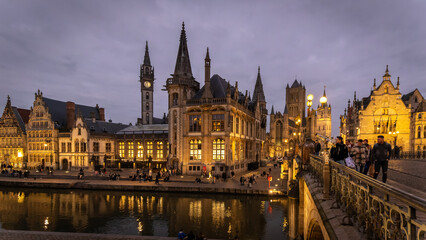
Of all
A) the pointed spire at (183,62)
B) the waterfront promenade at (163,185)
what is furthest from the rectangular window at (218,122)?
the pointed spire at (183,62)

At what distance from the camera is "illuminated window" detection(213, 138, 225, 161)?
128ft

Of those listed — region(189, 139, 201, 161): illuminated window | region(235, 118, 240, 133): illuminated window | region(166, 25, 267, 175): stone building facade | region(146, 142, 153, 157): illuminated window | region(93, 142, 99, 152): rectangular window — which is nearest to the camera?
region(166, 25, 267, 175): stone building facade

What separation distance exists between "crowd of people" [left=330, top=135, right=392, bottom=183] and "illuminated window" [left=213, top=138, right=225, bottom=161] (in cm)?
2931

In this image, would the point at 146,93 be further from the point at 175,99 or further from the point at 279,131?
the point at 279,131

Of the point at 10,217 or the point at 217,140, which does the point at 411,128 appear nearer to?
the point at 217,140

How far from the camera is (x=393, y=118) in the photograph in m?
40.2

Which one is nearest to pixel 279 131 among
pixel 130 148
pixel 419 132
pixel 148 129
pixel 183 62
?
pixel 419 132

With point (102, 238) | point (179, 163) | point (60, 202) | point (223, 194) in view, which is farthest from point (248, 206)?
point (60, 202)

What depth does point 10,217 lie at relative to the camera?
22656 mm

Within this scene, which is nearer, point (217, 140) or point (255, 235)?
point (255, 235)

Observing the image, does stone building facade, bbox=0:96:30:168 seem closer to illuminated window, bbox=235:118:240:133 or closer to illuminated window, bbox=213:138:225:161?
illuminated window, bbox=213:138:225:161

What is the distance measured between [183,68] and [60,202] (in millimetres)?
29747

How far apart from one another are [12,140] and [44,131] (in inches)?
401

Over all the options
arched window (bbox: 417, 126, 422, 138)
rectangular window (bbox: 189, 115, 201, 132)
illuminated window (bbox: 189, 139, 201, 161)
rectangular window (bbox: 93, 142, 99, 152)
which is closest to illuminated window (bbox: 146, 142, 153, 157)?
rectangular window (bbox: 93, 142, 99, 152)
